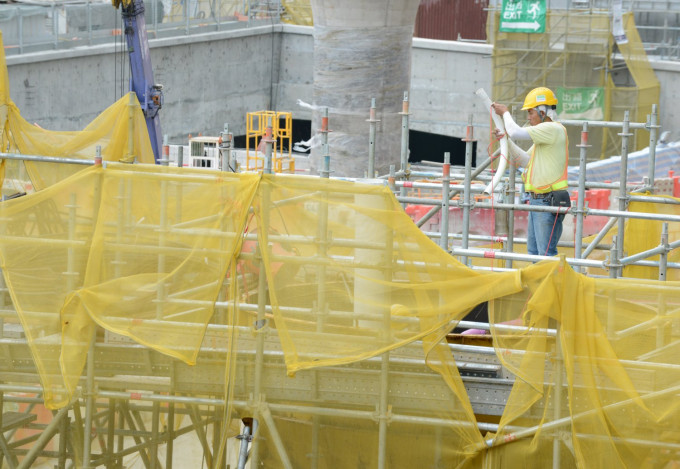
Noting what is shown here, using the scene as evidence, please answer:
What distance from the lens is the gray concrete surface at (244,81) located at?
2859 cm

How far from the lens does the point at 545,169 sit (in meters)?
12.4

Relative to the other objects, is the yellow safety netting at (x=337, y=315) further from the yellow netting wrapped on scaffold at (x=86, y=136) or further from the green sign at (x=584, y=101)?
the green sign at (x=584, y=101)

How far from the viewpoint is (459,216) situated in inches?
786

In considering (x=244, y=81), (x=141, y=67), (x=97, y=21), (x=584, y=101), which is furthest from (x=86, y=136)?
(x=244, y=81)

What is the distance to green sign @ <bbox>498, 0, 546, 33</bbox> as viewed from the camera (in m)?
31.8

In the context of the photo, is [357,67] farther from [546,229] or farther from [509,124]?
[509,124]

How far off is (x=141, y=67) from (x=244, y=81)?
17599 millimetres

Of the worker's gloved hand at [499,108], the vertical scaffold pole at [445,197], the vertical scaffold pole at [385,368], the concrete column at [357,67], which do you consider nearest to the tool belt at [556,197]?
the worker's gloved hand at [499,108]

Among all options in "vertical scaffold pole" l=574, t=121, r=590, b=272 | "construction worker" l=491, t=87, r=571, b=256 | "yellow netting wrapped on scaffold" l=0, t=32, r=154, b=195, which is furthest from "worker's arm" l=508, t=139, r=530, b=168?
"yellow netting wrapped on scaffold" l=0, t=32, r=154, b=195

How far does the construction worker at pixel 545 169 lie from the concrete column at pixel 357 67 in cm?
1099

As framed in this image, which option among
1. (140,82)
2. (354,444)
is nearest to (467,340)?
(354,444)

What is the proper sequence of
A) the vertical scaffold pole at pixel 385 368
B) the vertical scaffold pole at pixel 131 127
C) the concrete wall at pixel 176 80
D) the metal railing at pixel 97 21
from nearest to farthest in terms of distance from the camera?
the vertical scaffold pole at pixel 385 368, the vertical scaffold pole at pixel 131 127, the metal railing at pixel 97 21, the concrete wall at pixel 176 80

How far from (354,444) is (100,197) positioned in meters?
3.00

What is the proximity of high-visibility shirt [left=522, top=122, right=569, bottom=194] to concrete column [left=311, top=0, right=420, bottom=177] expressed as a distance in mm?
11095
